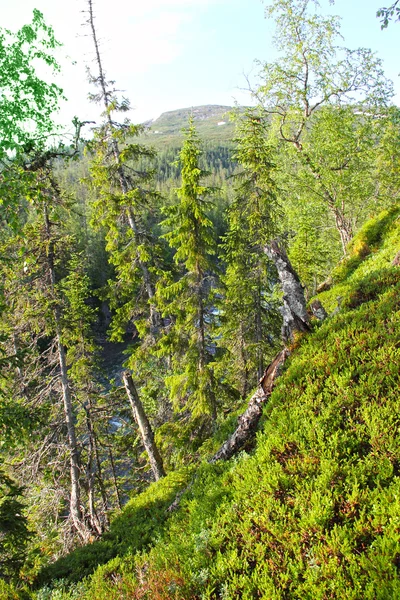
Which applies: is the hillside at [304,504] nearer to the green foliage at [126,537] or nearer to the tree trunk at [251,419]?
the green foliage at [126,537]

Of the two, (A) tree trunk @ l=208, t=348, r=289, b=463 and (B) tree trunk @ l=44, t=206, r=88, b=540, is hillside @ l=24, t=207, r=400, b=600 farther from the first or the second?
(B) tree trunk @ l=44, t=206, r=88, b=540

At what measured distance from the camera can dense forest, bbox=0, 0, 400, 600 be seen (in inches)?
172

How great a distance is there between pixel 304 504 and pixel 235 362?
542 inches

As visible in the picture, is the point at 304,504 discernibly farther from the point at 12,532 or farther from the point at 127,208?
the point at 127,208

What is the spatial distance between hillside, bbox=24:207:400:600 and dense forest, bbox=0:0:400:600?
0.09 ft

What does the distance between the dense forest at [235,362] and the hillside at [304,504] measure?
0.03m

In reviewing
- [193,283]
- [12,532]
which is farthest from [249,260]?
[12,532]

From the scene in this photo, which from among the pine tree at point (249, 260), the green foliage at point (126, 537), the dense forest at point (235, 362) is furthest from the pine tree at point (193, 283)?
the green foliage at point (126, 537)

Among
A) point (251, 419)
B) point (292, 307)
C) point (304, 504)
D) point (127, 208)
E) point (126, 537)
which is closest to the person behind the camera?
point (304, 504)

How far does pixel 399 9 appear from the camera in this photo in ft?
16.6

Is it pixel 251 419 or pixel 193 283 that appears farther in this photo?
pixel 193 283

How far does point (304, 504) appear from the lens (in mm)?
4648

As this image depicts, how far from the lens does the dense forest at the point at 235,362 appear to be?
438cm

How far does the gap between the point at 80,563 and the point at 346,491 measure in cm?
626
